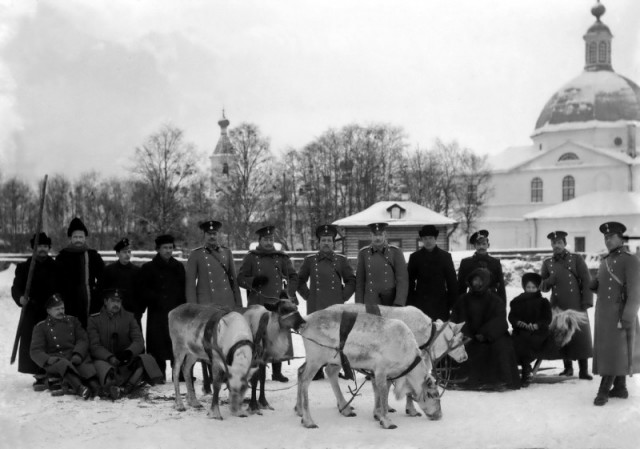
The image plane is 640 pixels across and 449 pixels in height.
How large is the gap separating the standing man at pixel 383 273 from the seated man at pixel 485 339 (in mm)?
732

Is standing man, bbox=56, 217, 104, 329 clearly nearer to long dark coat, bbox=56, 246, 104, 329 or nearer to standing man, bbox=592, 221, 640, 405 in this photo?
long dark coat, bbox=56, 246, 104, 329

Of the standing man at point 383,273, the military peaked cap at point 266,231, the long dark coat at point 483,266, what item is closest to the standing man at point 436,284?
the long dark coat at point 483,266

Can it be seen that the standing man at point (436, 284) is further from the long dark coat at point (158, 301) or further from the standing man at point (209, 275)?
the long dark coat at point (158, 301)

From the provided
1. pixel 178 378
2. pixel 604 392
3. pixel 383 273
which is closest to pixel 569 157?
pixel 383 273

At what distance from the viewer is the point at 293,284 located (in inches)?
371

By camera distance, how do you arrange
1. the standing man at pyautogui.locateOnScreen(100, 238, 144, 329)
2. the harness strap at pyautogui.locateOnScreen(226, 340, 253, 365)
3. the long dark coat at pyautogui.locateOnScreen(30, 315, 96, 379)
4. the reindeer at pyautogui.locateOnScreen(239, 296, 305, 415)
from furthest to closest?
the standing man at pyautogui.locateOnScreen(100, 238, 144, 329) < the long dark coat at pyautogui.locateOnScreen(30, 315, 96, 379) < the reindeer at pyautogui.locateOnScreen(239, 296, 305, 415) < the harness strap at pyautogui.locateOnScreen(226, 340, 253, 365)

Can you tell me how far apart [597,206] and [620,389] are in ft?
143

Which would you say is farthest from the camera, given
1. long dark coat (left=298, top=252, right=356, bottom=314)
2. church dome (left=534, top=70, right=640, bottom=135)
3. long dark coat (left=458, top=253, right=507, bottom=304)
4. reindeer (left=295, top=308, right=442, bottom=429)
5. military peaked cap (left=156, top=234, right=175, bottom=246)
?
church dome (left=534, top=70, right=640, bottom=135)

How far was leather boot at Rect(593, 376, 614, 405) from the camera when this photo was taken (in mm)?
7781

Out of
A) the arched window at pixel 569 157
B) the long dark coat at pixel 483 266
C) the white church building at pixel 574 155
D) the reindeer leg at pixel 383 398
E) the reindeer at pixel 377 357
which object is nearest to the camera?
the reindeer leg at pixel 383 398

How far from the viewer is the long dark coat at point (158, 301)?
30.2 ft

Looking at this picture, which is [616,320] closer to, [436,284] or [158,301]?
[436,284]

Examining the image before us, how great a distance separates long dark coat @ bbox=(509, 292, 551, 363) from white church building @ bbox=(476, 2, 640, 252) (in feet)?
150

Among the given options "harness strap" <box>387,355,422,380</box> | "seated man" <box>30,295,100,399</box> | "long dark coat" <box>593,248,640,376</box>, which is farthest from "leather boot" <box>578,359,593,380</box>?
"seated man" <box>30,295,100,399</box>
